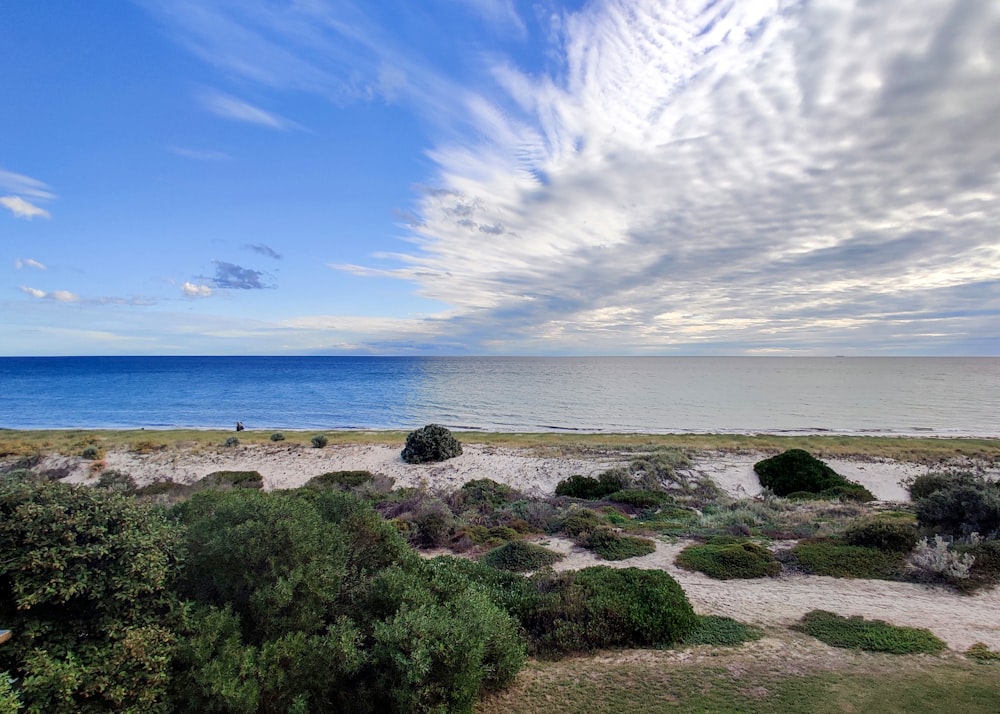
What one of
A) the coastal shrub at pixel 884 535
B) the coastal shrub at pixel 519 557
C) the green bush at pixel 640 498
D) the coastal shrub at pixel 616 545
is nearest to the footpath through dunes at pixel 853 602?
the coastal shrub at pixel 616 545

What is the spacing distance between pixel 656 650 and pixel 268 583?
542 cm

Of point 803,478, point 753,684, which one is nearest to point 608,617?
point 753,684

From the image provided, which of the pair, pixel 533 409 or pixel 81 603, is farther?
pixel 533 409

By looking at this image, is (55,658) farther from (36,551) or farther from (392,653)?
(392,653)

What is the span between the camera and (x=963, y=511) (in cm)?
1166

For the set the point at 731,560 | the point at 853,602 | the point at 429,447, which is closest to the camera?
the point at 853,602

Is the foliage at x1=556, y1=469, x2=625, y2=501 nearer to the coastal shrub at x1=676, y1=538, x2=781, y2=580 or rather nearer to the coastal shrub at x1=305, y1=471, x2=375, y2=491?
the coastal shrub at x1=676, y1=538, x2=781, y2=580

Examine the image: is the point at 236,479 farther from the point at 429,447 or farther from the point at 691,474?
the point at 691,474

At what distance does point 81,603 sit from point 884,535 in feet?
47.9

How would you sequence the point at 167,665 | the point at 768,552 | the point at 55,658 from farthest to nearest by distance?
1. the point at 768,552
2. the point at 167,665
3. the point at 55,658

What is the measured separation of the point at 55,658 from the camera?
14.2ft

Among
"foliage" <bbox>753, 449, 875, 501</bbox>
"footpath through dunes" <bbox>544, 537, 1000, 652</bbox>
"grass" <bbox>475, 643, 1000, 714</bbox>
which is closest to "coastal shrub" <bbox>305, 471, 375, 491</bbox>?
"footpath through dunes" <bbox>544, 537, 1000, 652</bbox>

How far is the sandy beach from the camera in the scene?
825cm

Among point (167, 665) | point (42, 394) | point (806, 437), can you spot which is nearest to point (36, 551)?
point (167, 665)
